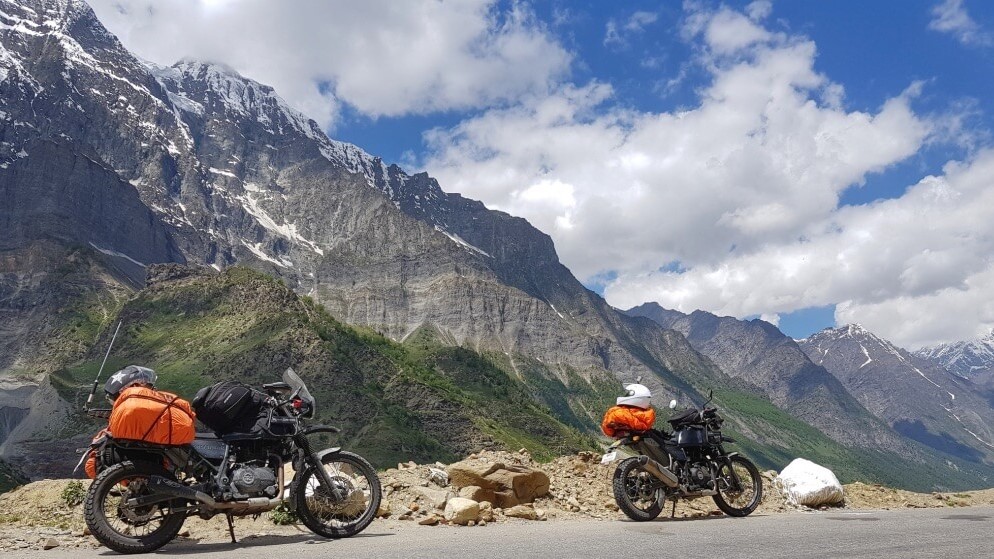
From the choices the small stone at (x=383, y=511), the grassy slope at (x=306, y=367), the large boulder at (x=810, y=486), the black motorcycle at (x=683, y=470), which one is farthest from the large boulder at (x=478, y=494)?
the grassy slope at (x=306, y=367)

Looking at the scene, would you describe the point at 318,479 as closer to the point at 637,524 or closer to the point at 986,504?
the point at 637,524

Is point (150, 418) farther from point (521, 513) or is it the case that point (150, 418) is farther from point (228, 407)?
point (521, 513)

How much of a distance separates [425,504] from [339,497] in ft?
7.76

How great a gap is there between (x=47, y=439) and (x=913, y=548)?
151971mm

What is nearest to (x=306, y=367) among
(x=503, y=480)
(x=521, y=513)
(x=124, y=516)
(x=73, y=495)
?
(x=73, y=495)

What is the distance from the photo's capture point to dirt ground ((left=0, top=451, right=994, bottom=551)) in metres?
9.48

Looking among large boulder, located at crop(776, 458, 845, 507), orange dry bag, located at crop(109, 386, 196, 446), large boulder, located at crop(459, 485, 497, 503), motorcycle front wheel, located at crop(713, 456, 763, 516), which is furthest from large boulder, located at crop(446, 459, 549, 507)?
large boulder, located at crop(776, 458, 845, 507)

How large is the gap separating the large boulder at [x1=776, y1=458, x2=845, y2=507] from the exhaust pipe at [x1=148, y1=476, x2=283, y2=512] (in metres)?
11.1

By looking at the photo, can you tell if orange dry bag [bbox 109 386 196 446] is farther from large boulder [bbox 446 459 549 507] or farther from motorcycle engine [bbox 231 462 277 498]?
large boulder [bbox 446 459 549 507]

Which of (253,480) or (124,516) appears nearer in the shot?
(124,516)

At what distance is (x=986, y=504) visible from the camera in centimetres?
1595

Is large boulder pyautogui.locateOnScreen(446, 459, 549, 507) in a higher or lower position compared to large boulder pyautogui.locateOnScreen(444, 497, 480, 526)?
higher

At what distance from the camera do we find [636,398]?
1171 centimetres

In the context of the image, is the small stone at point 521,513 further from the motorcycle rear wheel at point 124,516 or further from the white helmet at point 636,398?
the motorcycle rear wheel at point 124,516
